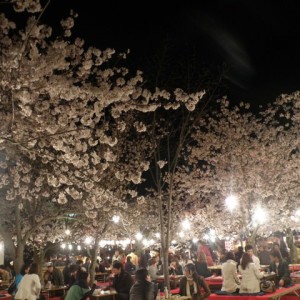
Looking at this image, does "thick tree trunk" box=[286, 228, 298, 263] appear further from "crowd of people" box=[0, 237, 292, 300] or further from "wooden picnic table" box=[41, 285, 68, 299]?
"wooden picnic table" box=[41, 285, 68, 299]

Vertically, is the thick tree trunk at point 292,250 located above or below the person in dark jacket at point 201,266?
above

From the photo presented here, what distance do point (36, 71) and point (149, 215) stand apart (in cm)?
2044

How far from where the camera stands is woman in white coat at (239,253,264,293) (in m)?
10.3

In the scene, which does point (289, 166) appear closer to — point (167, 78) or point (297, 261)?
point (297, 261)

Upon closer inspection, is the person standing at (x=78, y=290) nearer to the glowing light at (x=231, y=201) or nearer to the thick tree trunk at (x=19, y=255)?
the thick tree trunk at (x=19, y=255)

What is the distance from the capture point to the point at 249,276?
1043 cm

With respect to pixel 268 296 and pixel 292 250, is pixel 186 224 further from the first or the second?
pixel 268 296

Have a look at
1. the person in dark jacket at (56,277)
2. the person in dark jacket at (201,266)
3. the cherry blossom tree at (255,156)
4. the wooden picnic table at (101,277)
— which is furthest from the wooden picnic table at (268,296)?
the wooden picnic table at (101,277)

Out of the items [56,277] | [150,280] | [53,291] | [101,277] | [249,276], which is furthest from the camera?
[101,277]

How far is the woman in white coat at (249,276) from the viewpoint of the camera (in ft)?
33.9

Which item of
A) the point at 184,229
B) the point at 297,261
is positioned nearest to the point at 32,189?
the point at 297,261

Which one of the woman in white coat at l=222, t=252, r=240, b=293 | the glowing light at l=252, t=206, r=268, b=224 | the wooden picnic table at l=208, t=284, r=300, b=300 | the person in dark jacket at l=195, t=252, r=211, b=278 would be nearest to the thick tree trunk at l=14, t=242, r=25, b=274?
the person in dark jacket at l=195, t=252, r=211, b=278

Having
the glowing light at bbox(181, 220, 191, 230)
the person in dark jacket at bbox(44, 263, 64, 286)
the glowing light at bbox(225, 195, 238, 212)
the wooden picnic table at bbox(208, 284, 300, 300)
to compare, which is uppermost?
the glowing light at bbox(181, 220, 191, 230)

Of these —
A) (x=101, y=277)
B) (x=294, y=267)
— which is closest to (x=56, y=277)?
(x=101, y=277)
